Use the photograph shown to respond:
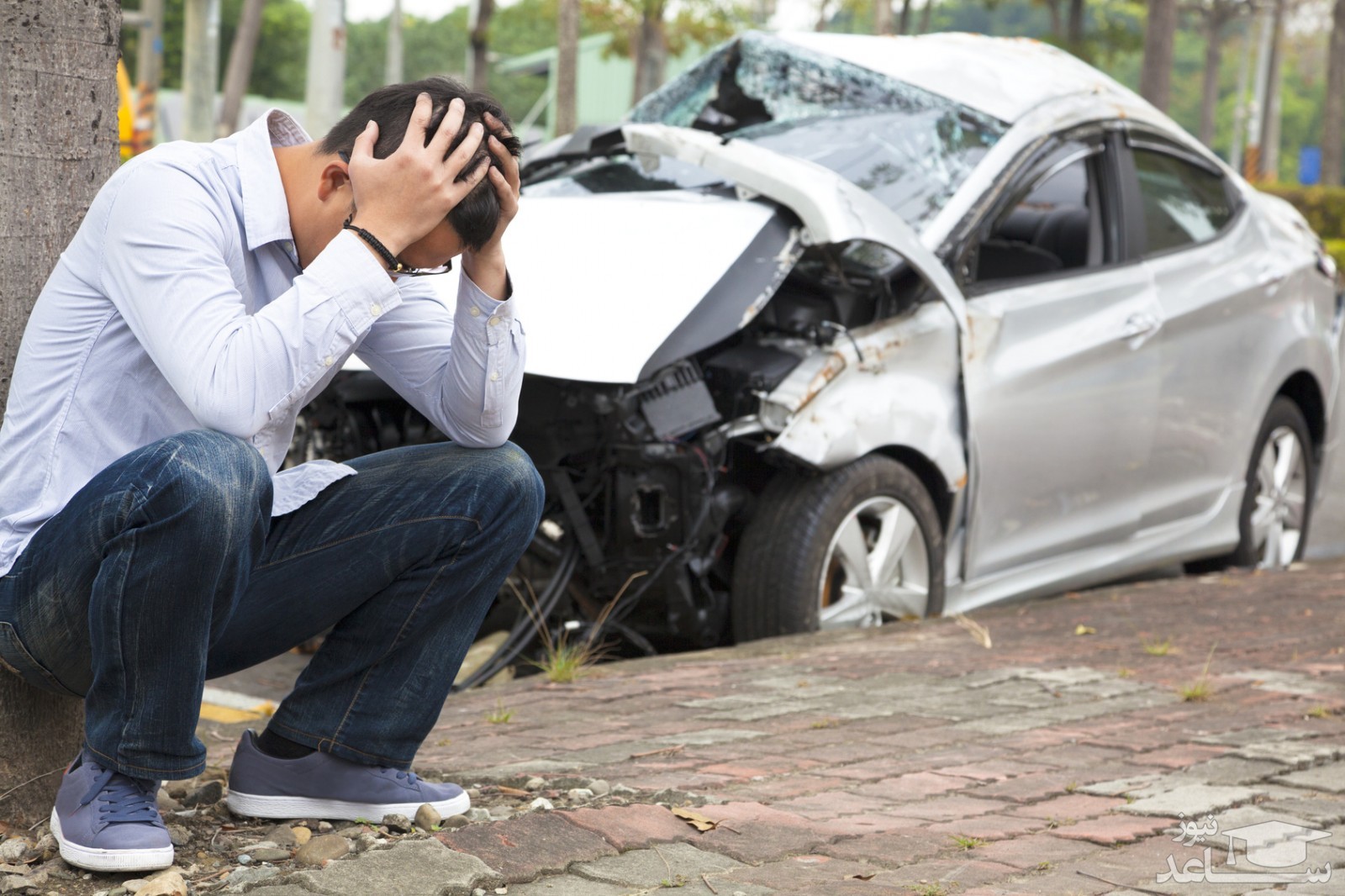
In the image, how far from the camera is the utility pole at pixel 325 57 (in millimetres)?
13469

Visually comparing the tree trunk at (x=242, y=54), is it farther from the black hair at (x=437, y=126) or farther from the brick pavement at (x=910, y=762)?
the black hair at (x=437, y=126)

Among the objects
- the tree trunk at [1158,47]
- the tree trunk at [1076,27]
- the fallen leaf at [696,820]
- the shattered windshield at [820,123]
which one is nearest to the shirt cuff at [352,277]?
the fallen leaf at [696,820]

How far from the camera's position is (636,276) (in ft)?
13.4

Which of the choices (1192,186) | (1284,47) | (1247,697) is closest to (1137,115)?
(1192,186)

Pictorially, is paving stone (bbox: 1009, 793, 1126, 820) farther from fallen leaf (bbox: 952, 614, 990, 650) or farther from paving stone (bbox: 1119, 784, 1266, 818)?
fallen leaf (bbox: 952, 614, 990, 650)

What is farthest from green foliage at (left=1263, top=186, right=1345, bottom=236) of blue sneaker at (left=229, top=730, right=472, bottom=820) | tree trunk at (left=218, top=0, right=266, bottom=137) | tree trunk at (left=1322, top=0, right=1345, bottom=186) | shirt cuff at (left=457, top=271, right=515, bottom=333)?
blue sneaker at (left=229, top=730, right=472, bottom=820)

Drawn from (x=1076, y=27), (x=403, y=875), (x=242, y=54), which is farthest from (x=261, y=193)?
(x=1076, y=27)

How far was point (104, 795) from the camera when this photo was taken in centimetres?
232

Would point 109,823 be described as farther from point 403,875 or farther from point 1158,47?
point 1158,47

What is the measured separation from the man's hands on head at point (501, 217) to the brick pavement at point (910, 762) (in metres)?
0.92

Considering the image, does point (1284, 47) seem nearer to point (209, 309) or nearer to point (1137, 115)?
point (1137, 115)

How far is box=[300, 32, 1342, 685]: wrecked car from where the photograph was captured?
414 centimetres

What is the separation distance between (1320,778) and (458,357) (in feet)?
6.58

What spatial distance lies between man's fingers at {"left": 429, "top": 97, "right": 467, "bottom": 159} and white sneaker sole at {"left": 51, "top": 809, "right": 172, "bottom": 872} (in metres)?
1.13
